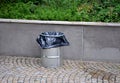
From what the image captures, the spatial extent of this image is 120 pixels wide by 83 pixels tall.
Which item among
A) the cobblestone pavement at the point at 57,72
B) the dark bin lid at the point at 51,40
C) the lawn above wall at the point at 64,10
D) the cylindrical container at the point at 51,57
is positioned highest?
the lawn above wall at the point at 64,10

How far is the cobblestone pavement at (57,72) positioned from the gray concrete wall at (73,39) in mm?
200

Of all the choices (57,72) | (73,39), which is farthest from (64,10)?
(57,72)

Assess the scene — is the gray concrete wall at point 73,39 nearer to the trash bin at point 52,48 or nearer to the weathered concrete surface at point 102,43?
the weathered concrete surface at point 102,43

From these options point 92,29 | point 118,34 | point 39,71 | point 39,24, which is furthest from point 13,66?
point 118,34

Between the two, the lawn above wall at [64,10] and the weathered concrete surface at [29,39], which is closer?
the weathered concrete surface at [29,39]

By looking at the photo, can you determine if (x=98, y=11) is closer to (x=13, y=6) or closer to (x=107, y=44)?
(x=107, y=44)

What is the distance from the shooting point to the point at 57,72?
23.9ft

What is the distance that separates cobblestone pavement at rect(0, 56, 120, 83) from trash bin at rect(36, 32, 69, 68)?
15cm

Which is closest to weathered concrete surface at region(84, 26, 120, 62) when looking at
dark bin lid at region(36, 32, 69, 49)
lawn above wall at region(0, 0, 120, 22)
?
lawn above wall at region(0, 0, 120, 22)

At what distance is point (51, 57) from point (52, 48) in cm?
20

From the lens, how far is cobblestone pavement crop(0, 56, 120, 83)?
6.81 meters

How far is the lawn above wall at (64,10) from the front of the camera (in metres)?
8.38

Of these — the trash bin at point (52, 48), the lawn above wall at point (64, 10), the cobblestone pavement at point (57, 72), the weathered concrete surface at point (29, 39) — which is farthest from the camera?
the lawn above wall at point (64, 10)

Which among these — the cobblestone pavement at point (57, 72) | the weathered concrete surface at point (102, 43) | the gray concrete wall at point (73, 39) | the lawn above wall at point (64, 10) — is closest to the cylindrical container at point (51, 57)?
the cobblestone pavement at point (57, 72)
